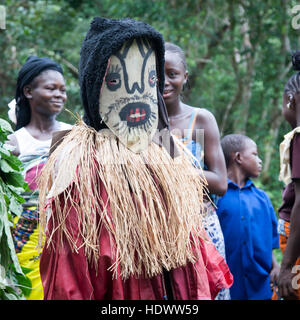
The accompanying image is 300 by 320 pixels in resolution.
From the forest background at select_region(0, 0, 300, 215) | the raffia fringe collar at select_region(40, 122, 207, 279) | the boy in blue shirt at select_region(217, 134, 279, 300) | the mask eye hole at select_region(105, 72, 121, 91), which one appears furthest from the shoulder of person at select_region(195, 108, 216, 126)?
the forest background at select_region(0, 0, 300, 215)

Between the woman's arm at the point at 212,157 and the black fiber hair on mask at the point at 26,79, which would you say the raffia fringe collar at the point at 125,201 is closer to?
the woman's arm at the point at 212,157

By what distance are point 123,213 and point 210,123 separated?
1.38 metres

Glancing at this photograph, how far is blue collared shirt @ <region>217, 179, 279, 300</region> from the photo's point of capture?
414 cm

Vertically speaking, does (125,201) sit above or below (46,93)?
below

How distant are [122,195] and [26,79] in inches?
90.8

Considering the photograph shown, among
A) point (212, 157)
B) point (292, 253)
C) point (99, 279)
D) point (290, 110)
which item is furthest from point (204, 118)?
point (99, 279)

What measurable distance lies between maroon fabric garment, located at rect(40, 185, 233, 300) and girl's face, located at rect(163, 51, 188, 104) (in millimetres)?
1370

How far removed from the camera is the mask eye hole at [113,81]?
2.47 metres

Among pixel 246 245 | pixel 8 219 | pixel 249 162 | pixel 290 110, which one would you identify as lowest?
pixel 246 245

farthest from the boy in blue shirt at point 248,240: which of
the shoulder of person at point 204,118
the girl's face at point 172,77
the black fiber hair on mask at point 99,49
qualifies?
the black fiber hair on mask at point 99,49

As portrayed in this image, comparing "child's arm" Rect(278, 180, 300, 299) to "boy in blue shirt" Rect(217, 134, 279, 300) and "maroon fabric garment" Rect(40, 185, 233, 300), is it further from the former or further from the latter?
"maroon fabric garment" Rect(40, 185, 233, 300)

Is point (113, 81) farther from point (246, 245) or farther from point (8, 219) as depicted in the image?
point (246, 245)

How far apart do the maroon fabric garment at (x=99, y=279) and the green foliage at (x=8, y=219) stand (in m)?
0.27

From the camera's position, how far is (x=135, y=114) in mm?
2510
